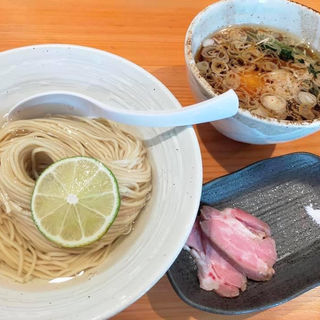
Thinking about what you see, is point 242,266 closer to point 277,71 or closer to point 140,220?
point 140,220

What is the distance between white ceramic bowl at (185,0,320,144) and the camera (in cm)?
108

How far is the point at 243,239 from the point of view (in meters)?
1.12

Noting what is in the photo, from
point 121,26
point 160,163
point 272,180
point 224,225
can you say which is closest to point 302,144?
point 272,180

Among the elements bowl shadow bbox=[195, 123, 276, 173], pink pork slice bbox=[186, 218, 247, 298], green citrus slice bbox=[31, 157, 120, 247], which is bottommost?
pink pork slice bbox=[186, 218, 247, 298]

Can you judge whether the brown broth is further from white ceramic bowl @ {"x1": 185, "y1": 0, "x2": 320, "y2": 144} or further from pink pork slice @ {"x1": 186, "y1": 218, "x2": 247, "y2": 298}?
pink pork slice @ {"x1": 186, "y1": 218, "x2": 247, "y2": 298}

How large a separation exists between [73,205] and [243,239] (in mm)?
502

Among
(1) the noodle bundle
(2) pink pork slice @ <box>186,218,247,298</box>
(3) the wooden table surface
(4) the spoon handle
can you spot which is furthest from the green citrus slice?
(3) the wooden table surface

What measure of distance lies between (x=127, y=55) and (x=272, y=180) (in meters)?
0.71

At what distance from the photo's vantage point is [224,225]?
1.12 meters

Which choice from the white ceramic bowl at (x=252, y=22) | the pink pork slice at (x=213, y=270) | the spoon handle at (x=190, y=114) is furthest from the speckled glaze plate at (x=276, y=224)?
the spoon handle at (x=190, y=114)

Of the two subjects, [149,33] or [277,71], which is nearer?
[277,71]

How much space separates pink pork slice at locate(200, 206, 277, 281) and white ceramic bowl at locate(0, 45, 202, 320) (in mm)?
225

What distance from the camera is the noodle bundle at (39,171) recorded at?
97 cm

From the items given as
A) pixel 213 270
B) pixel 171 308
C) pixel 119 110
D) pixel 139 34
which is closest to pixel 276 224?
pixel 213 270
